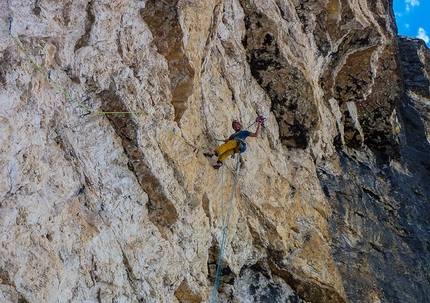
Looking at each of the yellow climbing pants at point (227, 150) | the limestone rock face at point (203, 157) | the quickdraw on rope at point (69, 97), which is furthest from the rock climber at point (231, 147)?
the quickdraw on rope at point (69, 97)

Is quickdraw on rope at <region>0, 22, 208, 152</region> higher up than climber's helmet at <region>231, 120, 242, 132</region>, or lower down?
lower down

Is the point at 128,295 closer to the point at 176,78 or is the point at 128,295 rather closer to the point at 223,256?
the point at 223,256

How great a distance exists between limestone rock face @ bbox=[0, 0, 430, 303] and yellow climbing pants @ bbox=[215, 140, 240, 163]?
39 cm

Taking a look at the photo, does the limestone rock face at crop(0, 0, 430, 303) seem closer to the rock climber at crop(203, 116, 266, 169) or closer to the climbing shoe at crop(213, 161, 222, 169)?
the climbing shoe at crop(213, 161, 222, 169)

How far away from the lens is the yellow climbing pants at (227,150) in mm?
11250

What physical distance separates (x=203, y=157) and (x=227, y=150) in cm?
64

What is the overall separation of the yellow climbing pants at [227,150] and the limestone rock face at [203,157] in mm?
393

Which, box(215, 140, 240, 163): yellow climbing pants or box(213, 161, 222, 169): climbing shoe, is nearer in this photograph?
box(215, 140, 240, 163): yellow climbing pants

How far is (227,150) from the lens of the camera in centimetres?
1131

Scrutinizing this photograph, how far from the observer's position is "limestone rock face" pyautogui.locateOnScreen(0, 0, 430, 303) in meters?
7.73

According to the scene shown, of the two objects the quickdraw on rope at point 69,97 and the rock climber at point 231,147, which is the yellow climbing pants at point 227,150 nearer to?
the rock climber at point 231,147

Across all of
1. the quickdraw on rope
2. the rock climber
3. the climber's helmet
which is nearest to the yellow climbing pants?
the rock climber

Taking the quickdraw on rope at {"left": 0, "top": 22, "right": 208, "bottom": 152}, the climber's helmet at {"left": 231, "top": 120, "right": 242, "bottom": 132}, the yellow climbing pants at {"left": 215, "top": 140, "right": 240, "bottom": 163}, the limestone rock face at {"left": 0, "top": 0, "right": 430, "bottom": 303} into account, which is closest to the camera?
the quickdraw on rope at {"left": 0, "top": 22, "right": 208, "bottom": 152}

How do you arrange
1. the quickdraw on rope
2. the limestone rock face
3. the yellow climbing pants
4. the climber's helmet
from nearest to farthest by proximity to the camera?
the quickdraw on rope < the limestone rock face < the yellow climbing pants < the climber's helmet
